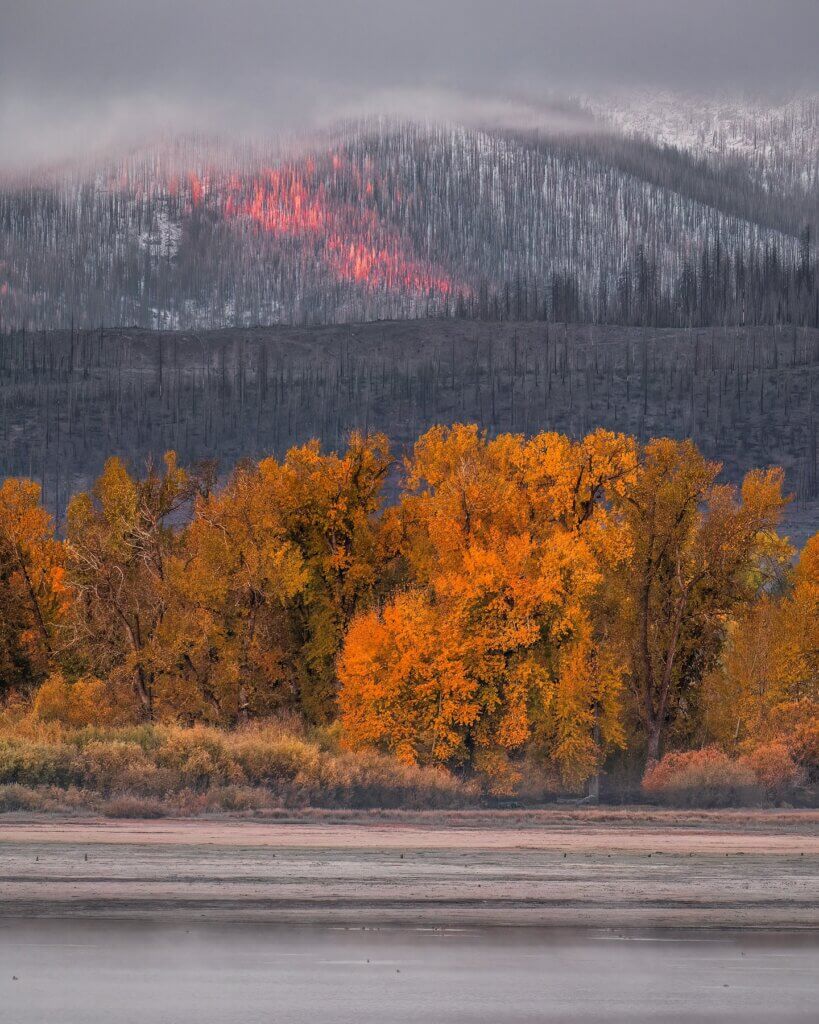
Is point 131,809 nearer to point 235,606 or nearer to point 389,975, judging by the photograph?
point 235,606

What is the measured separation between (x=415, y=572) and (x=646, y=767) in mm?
11572

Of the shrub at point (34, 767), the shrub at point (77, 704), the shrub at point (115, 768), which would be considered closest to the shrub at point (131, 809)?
the shrub at point (115, 768)

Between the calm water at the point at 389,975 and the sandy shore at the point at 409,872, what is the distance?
1.55 meters

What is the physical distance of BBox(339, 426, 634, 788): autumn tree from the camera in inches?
1865

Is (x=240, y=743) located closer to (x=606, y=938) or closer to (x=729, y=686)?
(x=729, y=686)

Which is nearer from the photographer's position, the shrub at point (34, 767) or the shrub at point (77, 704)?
the shrub at point (34, 767)

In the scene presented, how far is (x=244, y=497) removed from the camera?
5659 centimetres

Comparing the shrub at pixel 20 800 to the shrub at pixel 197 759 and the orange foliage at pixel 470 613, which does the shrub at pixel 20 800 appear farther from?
the orange foliage at pixel 470 613

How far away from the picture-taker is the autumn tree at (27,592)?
6419cm

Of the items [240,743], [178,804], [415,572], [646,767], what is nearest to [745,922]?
[178,804]

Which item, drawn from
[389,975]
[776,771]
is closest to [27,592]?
[776,771]

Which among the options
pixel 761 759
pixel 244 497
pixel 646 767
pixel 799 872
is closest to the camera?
pixel 799 872

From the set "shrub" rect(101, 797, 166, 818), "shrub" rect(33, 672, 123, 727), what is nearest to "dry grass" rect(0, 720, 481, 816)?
"shrub" rect(101, 797, 166, 818)

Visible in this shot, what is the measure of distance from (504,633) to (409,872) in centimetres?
2266
